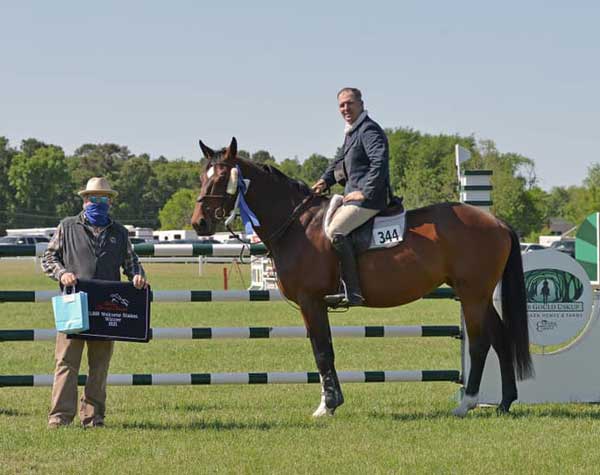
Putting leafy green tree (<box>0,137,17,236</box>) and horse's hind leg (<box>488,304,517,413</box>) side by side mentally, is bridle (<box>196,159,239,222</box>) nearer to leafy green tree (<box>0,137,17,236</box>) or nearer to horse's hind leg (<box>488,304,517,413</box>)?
horse's hind leg (<box>488,304,517,413</box>)

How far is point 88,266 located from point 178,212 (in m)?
111

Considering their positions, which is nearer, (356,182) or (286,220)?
(356,182)

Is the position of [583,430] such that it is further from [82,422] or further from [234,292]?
[82,422]

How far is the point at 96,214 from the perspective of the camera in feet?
28.1

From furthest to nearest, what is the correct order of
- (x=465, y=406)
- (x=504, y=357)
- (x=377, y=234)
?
(x=504, y=357), (x=465, y=406), (x=377, y=234)

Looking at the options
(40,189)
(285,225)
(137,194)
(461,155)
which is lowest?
(285,225)

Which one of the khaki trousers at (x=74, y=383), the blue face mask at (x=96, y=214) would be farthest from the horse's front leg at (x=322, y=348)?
the blue face mask at (x=96, y=214)

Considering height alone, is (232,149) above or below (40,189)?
below

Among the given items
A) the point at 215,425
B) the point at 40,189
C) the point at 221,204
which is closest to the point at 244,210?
the point at 221,204

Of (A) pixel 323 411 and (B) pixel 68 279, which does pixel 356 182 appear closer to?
(A) pixel 323 411

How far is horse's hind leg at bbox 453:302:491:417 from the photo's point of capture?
30.8 feet

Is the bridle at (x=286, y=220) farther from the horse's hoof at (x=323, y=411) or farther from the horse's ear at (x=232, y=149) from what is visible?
the horse's hoof at (x=323, y=411)

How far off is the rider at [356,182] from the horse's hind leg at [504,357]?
4.69ft

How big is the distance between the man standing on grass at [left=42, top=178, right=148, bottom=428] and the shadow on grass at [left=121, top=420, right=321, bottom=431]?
15.2 inches
